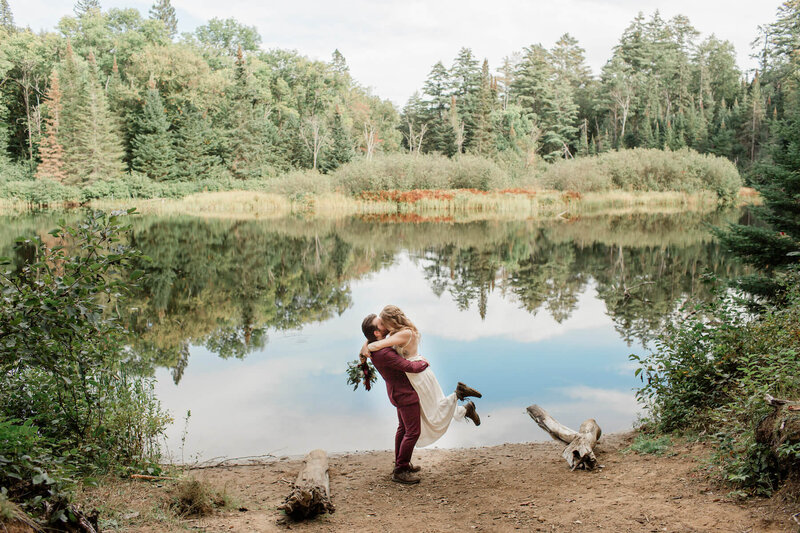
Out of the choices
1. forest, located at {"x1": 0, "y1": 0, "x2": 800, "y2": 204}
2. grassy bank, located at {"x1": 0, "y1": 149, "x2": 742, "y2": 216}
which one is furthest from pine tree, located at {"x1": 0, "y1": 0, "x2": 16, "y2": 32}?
grassy bank, located at {"x1": 0, "y1": 149, "x2": 742, "y2": 216}

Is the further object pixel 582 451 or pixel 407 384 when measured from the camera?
pixel 582 451

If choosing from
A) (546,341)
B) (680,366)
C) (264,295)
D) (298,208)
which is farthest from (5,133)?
(680,366)

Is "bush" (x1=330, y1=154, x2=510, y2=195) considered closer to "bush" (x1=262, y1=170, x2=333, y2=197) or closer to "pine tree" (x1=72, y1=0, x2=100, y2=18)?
"bush" (x1=262, y1=170, x2=333, y2=197)

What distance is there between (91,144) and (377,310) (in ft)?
114

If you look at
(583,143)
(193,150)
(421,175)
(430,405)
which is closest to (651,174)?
(421,175)

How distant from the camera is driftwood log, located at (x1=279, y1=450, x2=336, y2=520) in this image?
13.2ft

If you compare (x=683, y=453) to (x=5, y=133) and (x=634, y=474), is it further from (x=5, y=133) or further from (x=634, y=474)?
(x=5, y=133)

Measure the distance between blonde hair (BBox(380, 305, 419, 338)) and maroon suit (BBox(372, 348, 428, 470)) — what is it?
0.16m

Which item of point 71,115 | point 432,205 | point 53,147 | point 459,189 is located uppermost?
point 71,115

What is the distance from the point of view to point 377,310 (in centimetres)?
1284

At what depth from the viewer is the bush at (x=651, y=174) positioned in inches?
1443

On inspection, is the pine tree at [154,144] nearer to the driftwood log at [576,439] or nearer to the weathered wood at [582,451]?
the driftwood log at [576,439]

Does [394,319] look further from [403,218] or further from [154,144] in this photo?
[154,144]

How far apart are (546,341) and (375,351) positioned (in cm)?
585
